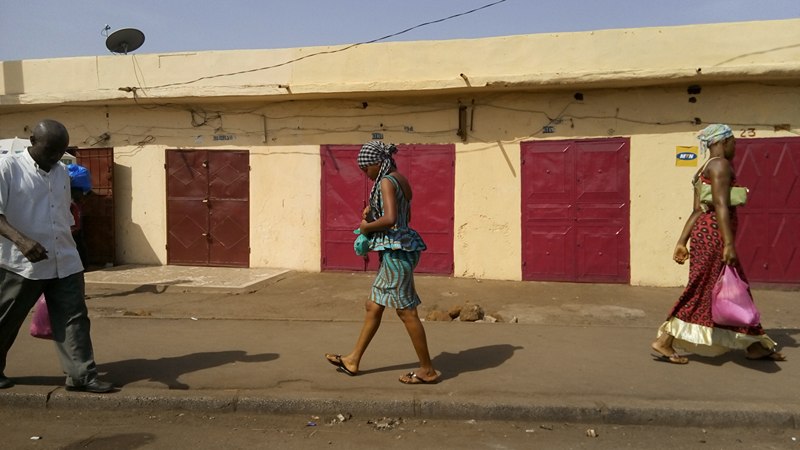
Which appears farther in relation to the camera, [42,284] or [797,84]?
[797,84]

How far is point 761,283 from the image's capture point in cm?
841

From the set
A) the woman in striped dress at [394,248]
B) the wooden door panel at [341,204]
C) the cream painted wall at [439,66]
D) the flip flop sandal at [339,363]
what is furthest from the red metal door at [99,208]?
the woman in striped dress at [394,248]

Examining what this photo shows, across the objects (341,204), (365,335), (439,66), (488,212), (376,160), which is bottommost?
(365,335)

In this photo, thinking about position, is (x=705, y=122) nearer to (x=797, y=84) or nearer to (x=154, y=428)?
(x=797, y=84)

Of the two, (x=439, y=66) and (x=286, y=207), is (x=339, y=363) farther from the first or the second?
(x=439, y=66)

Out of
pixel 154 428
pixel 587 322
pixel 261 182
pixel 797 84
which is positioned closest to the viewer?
pixel 154 428

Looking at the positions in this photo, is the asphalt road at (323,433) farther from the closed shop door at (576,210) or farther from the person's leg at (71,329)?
the closed shop door at (576,210)

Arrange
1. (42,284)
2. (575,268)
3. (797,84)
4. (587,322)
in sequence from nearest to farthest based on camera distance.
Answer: (42,284)
(587,322)
(797,84)
(575,268)

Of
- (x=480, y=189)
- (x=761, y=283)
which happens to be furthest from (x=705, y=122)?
(x=480, y=189)

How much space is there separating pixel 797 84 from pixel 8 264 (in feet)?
29.8

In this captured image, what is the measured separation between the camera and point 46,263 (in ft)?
13.7

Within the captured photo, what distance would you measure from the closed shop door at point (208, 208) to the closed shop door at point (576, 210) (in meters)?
4.46

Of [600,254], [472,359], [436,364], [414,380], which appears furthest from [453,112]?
[414,380]

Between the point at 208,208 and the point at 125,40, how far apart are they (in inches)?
152
